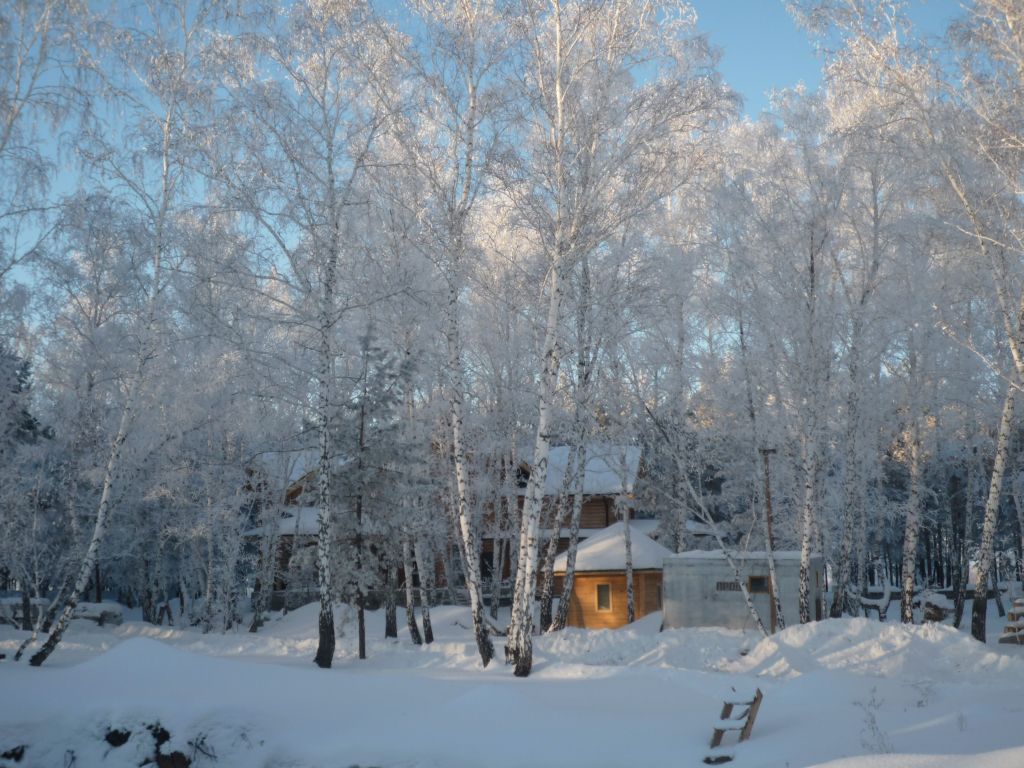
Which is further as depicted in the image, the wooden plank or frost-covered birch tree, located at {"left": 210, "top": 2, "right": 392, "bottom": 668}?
frost-covered birch tree, located at {"left": 210, "top": 2, "right": 392, "bottom": 668}

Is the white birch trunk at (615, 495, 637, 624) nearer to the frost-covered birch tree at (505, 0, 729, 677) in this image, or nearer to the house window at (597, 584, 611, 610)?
the house window at (597, 584, 611, 610)

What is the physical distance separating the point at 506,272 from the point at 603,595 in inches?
491

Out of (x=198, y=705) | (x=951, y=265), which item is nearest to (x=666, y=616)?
(x=951, y=265)

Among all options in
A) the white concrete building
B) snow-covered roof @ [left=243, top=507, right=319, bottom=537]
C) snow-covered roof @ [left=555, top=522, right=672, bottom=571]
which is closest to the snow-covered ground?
the white concrete building

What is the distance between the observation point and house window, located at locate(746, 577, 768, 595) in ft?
73.9

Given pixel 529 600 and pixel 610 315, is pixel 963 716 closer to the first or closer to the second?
pixel 529 600

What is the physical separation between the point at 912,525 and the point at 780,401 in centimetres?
554

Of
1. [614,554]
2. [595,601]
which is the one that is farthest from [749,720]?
[595,601]

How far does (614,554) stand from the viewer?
90.1 feet

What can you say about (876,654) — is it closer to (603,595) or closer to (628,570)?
(628,570)

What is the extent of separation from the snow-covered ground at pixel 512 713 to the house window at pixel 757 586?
7750 millimetres

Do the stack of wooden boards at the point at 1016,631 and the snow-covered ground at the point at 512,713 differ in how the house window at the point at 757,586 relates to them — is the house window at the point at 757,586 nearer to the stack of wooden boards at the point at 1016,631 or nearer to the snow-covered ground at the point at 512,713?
the stack of wooden boards at the point at 1016,631

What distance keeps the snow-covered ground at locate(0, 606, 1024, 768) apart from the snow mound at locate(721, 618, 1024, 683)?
0.16 ft

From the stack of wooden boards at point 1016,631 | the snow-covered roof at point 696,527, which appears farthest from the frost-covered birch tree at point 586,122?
the snow-covered roof at point 696,527
